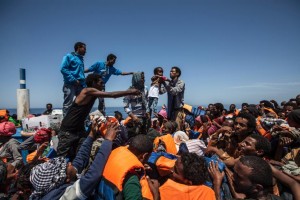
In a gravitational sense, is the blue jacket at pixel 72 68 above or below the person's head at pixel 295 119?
above

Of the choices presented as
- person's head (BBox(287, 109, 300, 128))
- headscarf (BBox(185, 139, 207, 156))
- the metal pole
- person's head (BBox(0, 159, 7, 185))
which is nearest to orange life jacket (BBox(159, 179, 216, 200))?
headscarf (BBox(185, 139, 207, 156))

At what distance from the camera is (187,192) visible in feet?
7.13

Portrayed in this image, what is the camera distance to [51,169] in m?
2.13

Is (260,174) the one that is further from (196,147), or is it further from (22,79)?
(22,79)

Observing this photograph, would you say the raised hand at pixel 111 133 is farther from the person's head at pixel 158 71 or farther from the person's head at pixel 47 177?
the person's head at pixel 158 71

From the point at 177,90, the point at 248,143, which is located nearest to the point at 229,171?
the point at 248,143

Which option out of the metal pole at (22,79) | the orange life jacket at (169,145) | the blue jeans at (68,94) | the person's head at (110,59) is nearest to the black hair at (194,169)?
the orange life jacket at (169,145)

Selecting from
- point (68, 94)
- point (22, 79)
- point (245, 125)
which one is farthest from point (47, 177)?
point (22, 79)

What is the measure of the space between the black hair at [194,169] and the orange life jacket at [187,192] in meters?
0.08

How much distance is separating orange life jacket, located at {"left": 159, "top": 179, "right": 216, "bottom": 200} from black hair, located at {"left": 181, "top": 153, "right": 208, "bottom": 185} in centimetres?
8

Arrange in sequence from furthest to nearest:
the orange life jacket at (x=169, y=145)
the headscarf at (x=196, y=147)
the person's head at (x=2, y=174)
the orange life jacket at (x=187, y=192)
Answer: the headscarf at (x=196, y=147), the orange life jacket at (x=169, y=145), the person's head at (x=2, y=174), the orange life jacket at (x=187, y=192)

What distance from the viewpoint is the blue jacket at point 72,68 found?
5.20 meters

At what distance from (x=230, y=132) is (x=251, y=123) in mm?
385

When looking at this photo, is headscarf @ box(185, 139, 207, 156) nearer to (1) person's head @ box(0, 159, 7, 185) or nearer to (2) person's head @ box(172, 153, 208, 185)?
(2) person's head @ box(172, 153, 208, 185)
